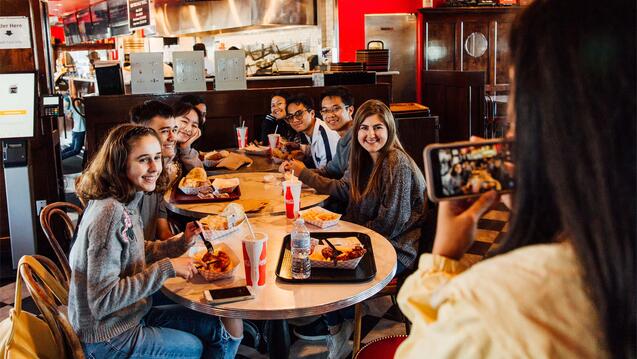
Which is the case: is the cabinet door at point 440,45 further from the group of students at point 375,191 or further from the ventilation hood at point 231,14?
the group of students at point 375,191

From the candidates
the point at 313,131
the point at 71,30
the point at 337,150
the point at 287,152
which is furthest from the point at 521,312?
the point at 71,30

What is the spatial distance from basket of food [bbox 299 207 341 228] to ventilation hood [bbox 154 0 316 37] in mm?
6713

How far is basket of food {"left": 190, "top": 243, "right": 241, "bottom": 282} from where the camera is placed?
2090mm

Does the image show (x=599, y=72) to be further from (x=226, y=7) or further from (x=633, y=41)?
(x=226, y=7)

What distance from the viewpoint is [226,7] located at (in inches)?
374

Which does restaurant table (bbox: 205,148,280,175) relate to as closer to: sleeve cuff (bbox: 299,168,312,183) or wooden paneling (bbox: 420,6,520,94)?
sleeve cuff (bbox: 299,168,312,183)

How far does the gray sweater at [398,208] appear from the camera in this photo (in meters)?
2.86

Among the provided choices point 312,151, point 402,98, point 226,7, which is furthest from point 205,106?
point 402,98

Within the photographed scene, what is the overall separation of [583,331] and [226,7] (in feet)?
31.1

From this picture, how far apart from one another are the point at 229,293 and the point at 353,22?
8621 millimetres

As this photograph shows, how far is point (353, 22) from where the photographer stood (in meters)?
9.97

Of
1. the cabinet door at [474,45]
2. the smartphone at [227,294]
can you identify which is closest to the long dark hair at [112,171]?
the smartphone at [227,294]

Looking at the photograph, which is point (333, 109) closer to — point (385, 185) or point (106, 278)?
point (385, 185)

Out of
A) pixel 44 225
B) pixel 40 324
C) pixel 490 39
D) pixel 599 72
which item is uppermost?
pixel 490 39
